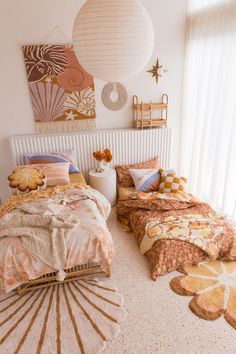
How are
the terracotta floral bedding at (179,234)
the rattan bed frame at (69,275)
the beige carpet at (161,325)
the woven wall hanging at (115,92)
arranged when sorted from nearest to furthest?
the beige carpet at (161,325) → the rattan bed frame at (69,275) → the terracotta floral bedding at (179,234) → the woven wall hanging at (115,92)

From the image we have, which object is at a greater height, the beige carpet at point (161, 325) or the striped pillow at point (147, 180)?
the striped pillow at point (147, 180)

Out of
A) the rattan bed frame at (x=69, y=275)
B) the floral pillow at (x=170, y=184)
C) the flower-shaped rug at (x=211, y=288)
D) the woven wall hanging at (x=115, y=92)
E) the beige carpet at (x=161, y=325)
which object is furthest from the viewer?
the woven wall hanging at (x=115, y=92)

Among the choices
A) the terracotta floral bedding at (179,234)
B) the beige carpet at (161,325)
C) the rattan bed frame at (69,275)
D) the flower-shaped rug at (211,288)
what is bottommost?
the beige carpet at (161,325)

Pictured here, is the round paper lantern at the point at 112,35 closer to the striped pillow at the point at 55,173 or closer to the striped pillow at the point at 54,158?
the striped pillow at the point at 55,173

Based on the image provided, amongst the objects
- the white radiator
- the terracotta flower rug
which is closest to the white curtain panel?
the white radiator

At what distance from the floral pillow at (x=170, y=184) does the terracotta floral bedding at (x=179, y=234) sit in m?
0.28

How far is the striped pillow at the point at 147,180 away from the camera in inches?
126

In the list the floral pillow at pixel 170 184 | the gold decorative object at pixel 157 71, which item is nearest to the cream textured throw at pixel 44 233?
the floral pillow at pixel 170 184

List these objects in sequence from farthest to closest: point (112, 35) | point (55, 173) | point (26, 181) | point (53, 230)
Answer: point (55, 173)
point (26, 181)
point (53, 230)
point (112, 35)

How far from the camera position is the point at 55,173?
290 cm

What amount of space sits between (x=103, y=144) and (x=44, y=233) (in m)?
1.73

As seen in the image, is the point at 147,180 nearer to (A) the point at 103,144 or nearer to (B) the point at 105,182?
(B) the point at 105,182

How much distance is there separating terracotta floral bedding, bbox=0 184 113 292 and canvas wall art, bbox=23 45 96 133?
1.26 metres


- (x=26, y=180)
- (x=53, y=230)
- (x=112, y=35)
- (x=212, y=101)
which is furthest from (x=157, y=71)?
(x=53, y=230)
